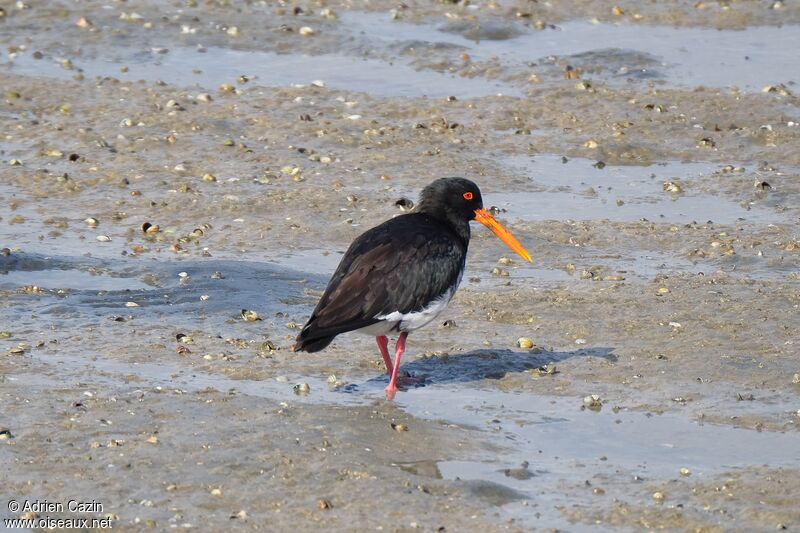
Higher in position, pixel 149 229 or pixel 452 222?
pixel 452 222

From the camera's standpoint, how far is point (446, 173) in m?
12.8

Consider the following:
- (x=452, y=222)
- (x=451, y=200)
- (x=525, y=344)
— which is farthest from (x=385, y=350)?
(x=451, y=200)

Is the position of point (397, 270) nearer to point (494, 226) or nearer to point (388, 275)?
point (388, 275)

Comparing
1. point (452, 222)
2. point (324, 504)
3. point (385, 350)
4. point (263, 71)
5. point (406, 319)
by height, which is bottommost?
point (263, 71)

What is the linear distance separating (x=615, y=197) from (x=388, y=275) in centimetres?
440

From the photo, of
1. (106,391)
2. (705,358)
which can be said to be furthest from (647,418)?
(106,391)

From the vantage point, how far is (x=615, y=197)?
40.5 feet

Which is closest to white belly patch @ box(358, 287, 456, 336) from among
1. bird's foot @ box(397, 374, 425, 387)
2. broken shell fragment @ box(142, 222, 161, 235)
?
bird's foot @ box(397, 374, 425, 387)

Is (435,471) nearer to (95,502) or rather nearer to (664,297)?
(95,502)

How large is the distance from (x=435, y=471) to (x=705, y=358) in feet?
8.12

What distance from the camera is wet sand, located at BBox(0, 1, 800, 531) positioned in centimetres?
704

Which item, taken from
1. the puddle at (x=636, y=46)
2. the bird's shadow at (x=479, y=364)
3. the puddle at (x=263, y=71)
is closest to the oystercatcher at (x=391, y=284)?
the bird's shadow at (x=479, y=364)

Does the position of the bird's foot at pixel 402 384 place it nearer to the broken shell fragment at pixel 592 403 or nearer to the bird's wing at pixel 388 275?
the bird's wing at pixel 388 275

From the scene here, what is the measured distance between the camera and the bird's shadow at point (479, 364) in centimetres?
867
